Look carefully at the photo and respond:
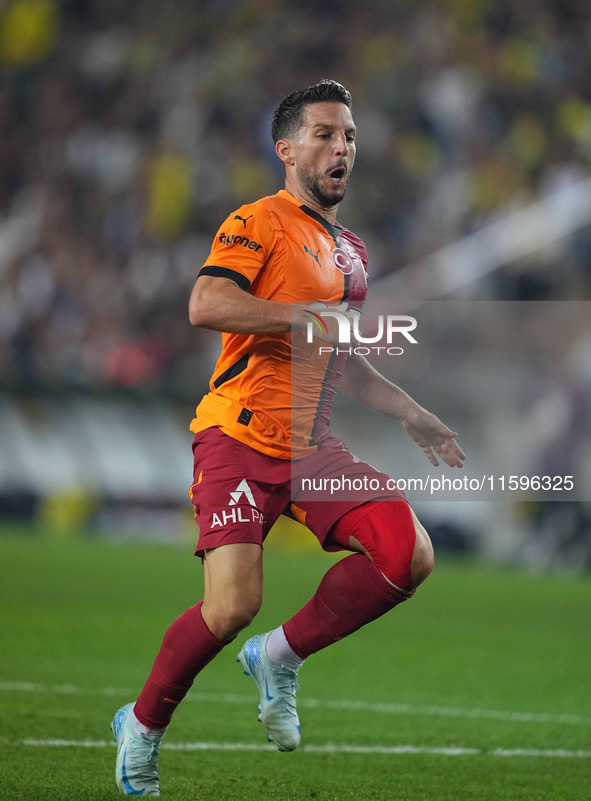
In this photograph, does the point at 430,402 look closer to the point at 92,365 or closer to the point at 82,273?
the point at 92,365

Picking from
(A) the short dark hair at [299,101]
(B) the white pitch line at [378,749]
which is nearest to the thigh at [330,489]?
(A) the short dark hair at [299,101]

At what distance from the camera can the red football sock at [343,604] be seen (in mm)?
3764

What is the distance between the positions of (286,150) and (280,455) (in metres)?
1.05

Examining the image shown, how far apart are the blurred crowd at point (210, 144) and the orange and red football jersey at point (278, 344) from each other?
1233 cm

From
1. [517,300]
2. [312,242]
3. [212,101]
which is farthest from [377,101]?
[312,242]

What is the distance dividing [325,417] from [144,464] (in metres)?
13.6

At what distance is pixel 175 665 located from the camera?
3691mm

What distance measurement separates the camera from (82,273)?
1903 centimetres

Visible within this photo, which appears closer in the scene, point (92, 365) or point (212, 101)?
point (92, 365)

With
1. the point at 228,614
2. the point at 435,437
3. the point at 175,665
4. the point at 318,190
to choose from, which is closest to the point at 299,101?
the point at 318,190

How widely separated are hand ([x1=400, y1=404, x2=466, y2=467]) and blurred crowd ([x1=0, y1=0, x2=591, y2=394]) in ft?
39.9

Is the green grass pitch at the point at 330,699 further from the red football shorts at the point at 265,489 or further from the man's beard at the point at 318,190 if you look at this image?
the man's beard at the point at 318,190

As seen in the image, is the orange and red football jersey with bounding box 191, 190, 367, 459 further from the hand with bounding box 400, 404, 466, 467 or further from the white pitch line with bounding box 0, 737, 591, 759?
the white pitch line with bounding box 0, 737, 591, 759

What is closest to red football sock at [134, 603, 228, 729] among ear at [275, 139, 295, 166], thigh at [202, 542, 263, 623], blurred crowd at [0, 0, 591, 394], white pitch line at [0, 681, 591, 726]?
thigh at [202, 542, 263, 623]
